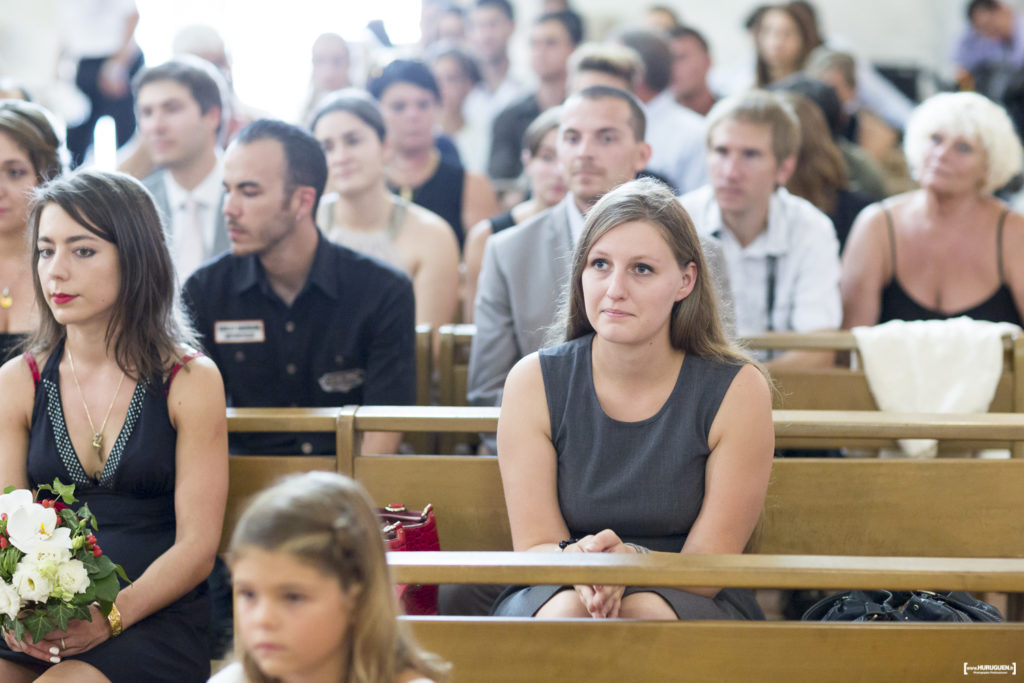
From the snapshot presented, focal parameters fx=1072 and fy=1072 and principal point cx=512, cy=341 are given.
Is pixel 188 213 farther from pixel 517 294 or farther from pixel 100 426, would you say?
pixel 100 426

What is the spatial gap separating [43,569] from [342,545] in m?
0.77

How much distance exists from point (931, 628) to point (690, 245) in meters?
0.97

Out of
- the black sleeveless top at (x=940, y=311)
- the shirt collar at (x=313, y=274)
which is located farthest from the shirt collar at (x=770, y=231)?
the shirt collar at (x=313, y=274)

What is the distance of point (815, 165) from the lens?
187 inches

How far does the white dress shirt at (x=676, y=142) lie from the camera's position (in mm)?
5637

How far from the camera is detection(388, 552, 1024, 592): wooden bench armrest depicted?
1828 mm

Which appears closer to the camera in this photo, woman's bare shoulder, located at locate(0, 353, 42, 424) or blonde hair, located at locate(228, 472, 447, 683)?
blonde hair, located at locate(228, 472, 447, 683)

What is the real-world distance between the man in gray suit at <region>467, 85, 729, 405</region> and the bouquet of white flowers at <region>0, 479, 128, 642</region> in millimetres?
1514

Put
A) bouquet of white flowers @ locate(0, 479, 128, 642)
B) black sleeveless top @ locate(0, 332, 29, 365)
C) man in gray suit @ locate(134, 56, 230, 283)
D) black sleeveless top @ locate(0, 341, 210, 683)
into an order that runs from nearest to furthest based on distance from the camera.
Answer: bouquet of white flowers @ locate(0, 479, 128, 642), black sleeveless top @ locate(0, 341, 210, 683), black sleeveless top @ locate(0, 332, 29, 365), man in gray suit @ locate(134, 56, 230, 283)

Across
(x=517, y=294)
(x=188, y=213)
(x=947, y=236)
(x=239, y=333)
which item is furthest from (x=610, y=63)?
(x=239, y=333)

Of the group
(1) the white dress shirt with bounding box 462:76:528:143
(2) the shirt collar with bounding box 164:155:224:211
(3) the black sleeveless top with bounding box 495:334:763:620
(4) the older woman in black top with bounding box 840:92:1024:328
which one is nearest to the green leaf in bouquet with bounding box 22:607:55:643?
(3) the black sleeveless top with bounding box 495:334:763:620

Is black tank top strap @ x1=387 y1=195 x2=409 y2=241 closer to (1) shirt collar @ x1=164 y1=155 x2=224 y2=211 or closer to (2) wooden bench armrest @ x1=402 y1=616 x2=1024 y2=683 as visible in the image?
(1) shirt collar @ x1=164 y1=155 x2=224 y2=211

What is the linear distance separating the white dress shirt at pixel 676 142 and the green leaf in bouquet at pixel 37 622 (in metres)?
4.18

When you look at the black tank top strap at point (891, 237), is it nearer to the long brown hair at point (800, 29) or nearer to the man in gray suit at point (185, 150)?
the long brown hair at point (800, 29)
